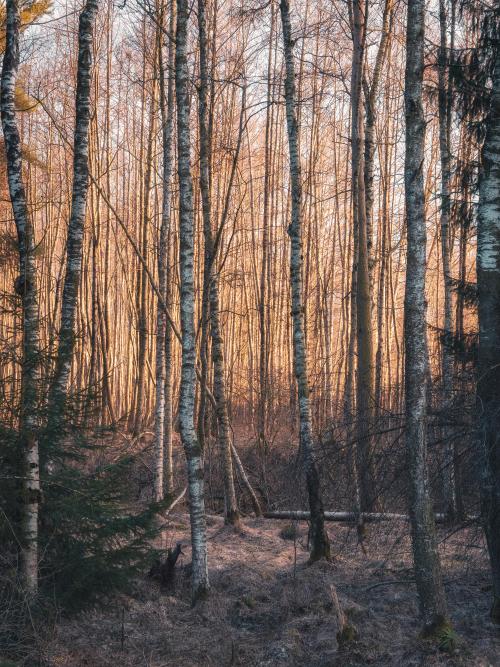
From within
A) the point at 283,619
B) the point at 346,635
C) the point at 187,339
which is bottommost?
the point at 283,619

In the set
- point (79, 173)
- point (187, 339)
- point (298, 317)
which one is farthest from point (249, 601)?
point (79, 173)

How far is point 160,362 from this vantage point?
33.2 ft

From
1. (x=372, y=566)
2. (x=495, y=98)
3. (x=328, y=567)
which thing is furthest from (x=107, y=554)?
(x=495, y=98)

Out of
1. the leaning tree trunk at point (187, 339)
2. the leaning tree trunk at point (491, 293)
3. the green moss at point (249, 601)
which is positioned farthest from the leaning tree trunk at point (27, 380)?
the leaning tree trunk at point (491, 293)

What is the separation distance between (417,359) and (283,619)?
2.99 m

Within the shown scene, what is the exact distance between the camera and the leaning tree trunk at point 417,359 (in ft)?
17.3

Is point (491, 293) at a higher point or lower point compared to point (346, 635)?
higher

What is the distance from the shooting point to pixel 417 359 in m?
5.39

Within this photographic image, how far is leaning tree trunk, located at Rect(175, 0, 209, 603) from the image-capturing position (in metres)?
6.77

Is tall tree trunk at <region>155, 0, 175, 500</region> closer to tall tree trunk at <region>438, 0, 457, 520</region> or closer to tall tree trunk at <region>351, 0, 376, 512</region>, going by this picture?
tall tree trunk at <region>351, 0, 376, 512</region>

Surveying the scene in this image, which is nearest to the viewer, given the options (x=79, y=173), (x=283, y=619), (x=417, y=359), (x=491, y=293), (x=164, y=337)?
(x=417, y=359)

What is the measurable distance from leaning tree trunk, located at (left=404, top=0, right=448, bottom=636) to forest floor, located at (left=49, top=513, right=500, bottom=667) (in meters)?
0.48

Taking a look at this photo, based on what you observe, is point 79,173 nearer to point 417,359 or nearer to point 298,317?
point 298,317

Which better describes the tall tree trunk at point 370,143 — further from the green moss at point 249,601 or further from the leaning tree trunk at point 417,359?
the green moss at point 249,601
